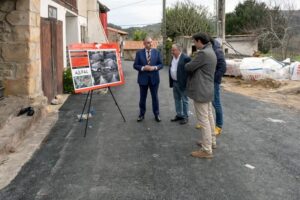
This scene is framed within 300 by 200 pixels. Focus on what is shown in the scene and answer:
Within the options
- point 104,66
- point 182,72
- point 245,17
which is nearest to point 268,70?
point 182,72

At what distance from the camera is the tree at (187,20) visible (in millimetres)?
33656

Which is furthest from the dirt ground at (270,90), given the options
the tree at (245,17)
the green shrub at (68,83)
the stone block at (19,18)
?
the tree at (245,17)

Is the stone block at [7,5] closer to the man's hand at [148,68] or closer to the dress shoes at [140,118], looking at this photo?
the man's hand at [148,68]

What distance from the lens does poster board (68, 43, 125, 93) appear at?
693 cm

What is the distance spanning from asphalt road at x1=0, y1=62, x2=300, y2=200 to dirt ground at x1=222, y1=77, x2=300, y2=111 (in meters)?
2.86

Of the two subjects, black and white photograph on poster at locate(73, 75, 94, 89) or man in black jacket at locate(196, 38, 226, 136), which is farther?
black and white photograph on poster at locate(73, 75, 94, 89)

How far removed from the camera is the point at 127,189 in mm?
4426

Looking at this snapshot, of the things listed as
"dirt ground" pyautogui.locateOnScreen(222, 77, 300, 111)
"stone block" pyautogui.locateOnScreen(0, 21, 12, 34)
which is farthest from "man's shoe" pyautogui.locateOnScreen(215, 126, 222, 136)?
"stone block" pyautogui.locateOnScreen(0, 21, 12, 34)

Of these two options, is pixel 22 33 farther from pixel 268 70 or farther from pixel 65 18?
pixel 268 70

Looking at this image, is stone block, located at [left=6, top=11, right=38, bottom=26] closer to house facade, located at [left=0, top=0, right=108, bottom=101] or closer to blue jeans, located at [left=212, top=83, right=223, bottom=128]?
house facade, located at [left=0, top=0, right=108, bottom=101]

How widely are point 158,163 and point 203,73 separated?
1478mm

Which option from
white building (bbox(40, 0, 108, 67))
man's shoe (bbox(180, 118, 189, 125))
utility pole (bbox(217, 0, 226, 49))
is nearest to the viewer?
man's shoe (bbox(180, 118, 189, 125))

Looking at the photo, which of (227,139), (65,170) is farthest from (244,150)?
(65,170)

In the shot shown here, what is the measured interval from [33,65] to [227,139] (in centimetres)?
431
